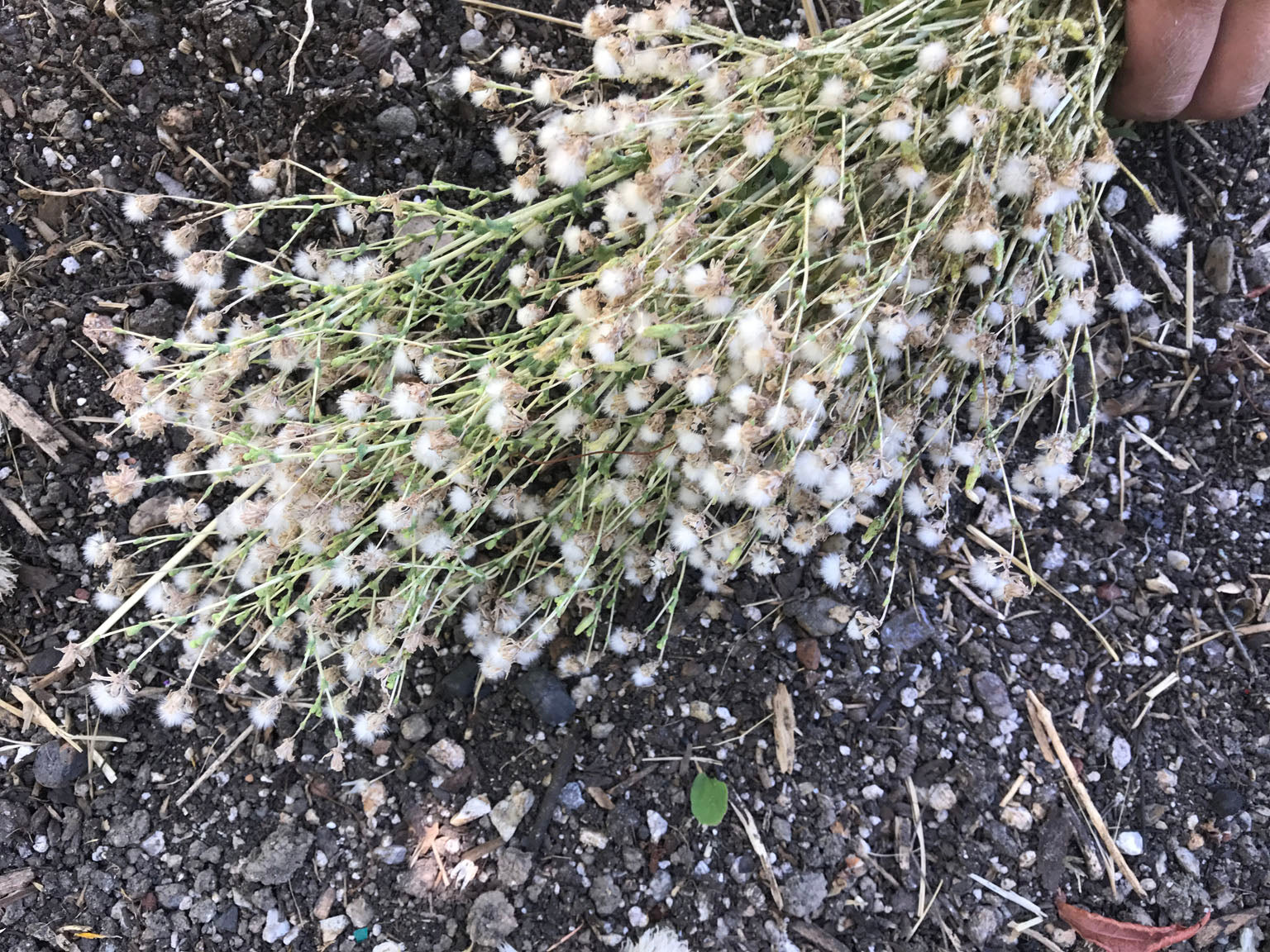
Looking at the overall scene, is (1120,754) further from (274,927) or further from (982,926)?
(274,927)

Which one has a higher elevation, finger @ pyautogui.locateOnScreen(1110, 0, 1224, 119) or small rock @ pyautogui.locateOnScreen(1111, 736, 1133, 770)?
finger @ pyautogui.locateOnScreen(1110, 0, 1224, 119)

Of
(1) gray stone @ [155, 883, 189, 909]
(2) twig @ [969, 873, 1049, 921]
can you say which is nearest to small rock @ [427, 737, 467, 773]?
(1) gray stone @ [155, 883, 189, 909]

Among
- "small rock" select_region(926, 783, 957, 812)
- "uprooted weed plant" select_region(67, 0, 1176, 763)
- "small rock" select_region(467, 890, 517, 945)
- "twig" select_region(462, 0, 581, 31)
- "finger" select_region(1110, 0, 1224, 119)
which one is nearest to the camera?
"uprooted weed plant" select_region(67, 0, 1176, 763)

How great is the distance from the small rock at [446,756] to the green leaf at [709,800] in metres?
0.40

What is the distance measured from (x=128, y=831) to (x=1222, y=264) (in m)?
2.22

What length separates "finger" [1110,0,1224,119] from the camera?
128 centimetres

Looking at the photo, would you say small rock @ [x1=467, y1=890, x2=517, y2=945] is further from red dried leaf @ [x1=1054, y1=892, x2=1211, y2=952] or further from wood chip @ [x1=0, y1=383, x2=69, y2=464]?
wood chip @ [x1=0, y1=383, x2=69, y2=464]

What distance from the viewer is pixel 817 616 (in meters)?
1.56

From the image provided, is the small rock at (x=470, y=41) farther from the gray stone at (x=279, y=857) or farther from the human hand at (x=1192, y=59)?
the gray stone at (x=279, y=857)

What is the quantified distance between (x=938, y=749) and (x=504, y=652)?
818 mm

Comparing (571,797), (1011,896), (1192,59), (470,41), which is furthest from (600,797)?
(1192,59)

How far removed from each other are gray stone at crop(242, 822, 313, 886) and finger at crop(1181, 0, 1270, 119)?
195 cm

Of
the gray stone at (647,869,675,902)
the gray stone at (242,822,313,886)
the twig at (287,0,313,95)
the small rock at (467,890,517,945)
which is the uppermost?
the twig at (287,0,313,95)

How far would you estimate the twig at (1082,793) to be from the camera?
4.89 feet
